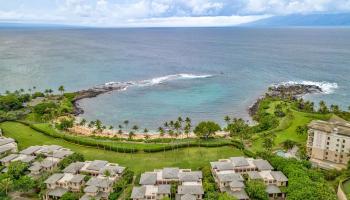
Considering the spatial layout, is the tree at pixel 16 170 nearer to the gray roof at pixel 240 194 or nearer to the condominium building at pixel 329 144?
the gray roof at pixel 240 194

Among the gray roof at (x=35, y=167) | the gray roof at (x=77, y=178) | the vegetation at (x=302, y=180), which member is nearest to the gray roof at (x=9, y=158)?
the gray roof at (x=35, y=167)

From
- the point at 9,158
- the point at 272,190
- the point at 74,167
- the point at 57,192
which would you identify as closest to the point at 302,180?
the point at 272,190

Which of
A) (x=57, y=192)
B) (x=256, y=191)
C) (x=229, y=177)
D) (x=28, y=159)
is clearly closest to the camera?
(x=256, y=191)

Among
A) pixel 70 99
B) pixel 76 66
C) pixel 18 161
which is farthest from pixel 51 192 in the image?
pixel 76 66

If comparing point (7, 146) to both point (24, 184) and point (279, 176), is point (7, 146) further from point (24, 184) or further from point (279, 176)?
point (279, 176)

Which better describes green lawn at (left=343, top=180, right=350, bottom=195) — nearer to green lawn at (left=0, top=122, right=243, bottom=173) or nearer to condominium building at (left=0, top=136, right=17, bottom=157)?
green lawn at (left=0, top=122, right=243, bottom=173)

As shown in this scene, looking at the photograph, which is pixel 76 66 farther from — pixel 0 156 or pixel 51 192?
pixel 51 192

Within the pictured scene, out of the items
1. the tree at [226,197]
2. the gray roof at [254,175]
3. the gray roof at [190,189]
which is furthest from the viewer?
the gray roof at [254,175]
